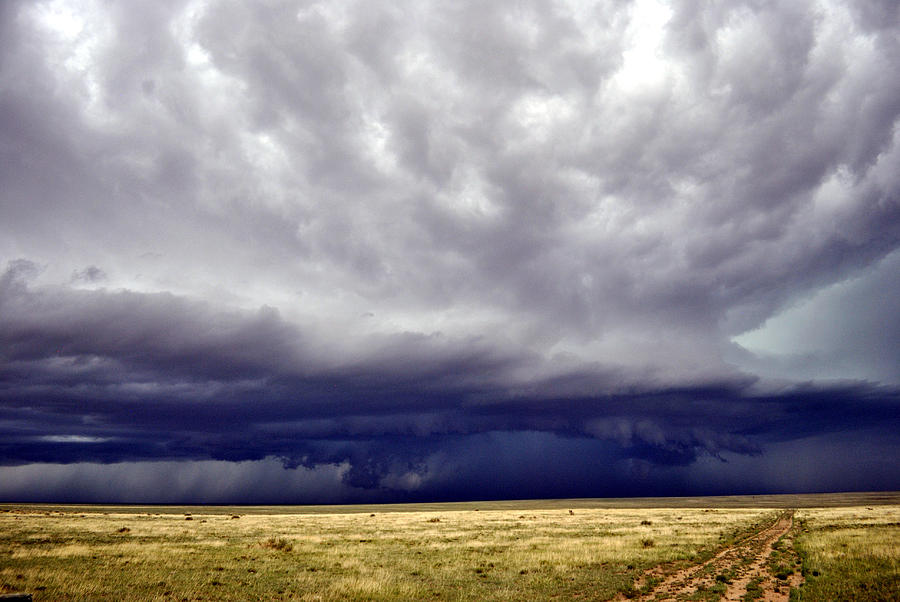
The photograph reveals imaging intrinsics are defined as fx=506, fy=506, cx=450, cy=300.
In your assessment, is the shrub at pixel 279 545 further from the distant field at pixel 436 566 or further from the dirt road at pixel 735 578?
the dirt road at pixel 735 578

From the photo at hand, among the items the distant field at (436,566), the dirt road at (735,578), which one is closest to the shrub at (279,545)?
the distant field at (436,566)

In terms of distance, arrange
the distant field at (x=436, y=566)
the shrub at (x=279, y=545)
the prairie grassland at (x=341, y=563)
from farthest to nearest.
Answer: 1. the shrub at (x=279, y=545)
2. the prairie grassland at (x=341, y=563)
3. the distant field at (x=436, y=566)

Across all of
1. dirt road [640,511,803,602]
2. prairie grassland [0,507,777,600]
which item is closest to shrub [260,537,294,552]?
prairie grassland [0,507,777,600]

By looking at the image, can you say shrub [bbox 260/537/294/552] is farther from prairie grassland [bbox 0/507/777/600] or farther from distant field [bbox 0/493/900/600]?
distant field [bbox 0/493/900/600]

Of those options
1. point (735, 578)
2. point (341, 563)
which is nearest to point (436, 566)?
point (341, 563)

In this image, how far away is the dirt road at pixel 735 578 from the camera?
20.8 meters

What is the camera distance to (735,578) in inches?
949

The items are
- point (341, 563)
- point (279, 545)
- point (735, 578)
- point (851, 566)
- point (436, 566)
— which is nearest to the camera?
point (735, 578)

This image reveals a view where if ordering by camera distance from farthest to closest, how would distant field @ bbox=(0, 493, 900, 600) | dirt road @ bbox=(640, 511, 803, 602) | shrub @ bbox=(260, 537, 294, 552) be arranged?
shrub @ bbox=(260, 537, 294, 552)
distant field @ bbox=(0, 493, 900, 600)
dirt road @ bbox=(640, 511, 803, 602)

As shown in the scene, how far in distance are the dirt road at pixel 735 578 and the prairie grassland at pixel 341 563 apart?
171 centimetres

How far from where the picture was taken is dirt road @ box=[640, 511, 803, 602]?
20781 mm

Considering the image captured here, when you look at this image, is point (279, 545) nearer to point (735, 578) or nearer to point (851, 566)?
point (735, 578)

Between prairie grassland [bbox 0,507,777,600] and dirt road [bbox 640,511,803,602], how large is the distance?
171 centimetres

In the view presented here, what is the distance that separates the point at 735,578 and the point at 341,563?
22012 mm
